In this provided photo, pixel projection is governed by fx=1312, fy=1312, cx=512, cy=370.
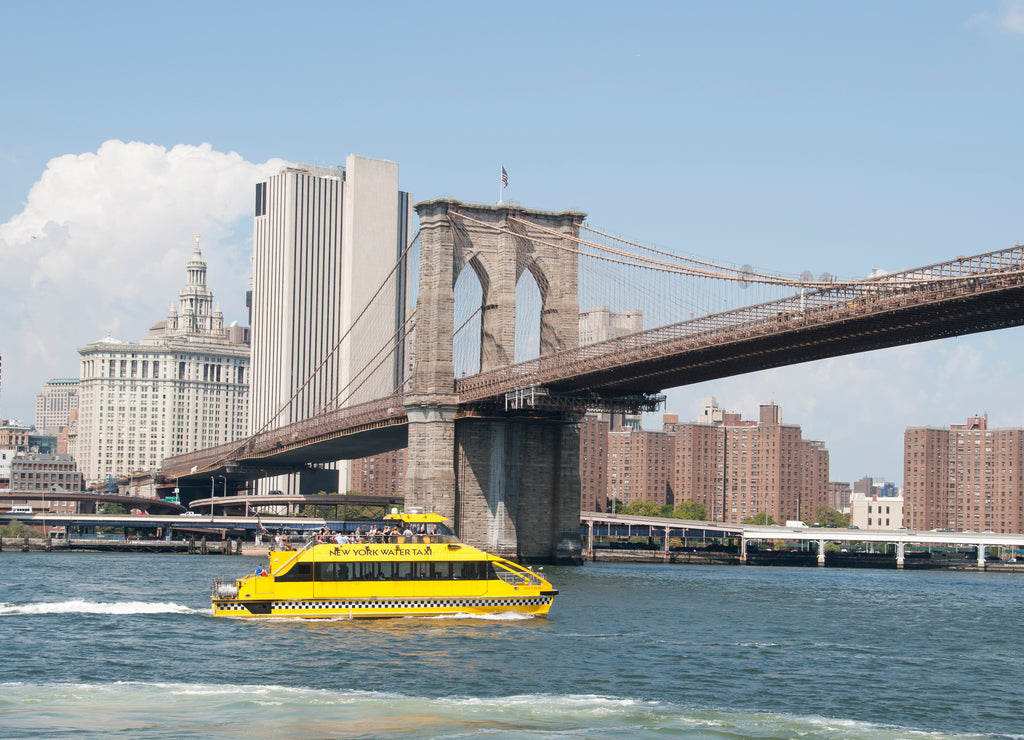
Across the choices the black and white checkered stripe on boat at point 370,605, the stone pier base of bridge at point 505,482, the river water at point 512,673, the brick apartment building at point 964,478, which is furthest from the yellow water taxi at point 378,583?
the brick apartment building at point 964,478

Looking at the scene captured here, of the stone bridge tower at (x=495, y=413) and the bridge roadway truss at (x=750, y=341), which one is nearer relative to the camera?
the bridge roadway truss at (x=750, y=341)

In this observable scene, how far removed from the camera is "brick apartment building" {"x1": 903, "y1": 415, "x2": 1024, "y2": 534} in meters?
177

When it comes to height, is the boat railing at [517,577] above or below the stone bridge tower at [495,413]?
below

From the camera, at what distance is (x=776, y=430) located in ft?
610

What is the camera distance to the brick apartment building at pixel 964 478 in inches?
6969

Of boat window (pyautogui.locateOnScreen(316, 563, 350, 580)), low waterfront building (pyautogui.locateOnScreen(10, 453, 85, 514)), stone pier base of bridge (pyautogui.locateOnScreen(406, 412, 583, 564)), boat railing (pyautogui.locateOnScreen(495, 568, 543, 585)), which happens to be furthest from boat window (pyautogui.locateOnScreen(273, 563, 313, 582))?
low waterfront building (pyautogui.locateOnScreen(10, 453, 85, 514))

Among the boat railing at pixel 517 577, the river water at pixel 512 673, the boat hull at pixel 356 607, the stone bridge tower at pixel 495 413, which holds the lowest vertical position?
the river water at pixel 512 673

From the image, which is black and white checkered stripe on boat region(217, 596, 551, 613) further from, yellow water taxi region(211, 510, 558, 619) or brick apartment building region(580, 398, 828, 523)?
brick apartment building region(580, 398, 828, 523)

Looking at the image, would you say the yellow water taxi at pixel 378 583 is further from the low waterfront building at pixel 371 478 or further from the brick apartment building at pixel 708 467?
the low waterfront building at pixel 371 478

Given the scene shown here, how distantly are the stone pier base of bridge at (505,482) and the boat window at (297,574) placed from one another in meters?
35.4

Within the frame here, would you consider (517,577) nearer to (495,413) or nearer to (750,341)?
(750,341)

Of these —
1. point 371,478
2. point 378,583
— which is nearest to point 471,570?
point 378,583

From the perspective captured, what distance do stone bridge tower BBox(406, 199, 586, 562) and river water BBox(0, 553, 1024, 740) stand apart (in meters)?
27.0

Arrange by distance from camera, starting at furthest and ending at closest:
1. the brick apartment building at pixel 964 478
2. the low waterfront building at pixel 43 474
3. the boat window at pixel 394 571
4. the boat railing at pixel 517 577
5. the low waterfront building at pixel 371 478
A: the low waterfront building at pixel 371 478, the low waterfront building at pixel 43 474, the brick apartment building at pixel 964 478, the boat railing at pixel 517 577, the boat window at pixel 394 571
